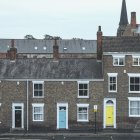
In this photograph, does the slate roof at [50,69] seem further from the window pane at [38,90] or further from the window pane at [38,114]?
the window pane at [38,114]

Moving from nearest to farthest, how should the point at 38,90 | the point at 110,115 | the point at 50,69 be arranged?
the point at 110,115 < the point at 38,90 < the point at 50,69

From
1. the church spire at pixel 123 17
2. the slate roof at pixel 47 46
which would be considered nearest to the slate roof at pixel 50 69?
the slate roof at pixel 47 46

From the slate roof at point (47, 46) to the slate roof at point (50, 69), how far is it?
2460 inches

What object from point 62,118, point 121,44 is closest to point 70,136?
point 62,118

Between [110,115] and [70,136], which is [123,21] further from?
[70,136]

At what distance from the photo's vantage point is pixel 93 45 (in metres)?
115

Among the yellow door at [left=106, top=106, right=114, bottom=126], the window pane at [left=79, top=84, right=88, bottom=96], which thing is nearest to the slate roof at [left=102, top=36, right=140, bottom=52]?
the window pane at [left=79, top=84, right=88, bottom=96]

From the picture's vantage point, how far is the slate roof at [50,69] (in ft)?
156

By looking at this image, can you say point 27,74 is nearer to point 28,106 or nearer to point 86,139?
point 28,106

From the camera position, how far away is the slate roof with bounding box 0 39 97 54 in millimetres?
112438

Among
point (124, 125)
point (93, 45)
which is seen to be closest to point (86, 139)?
point (124, 125)

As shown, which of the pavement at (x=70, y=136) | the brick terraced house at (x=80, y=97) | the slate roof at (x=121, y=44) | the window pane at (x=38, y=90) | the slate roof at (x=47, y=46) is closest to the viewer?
the pavement at (x=70, y=136)

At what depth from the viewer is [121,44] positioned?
47219 mm

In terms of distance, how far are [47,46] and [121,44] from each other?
66770mm
